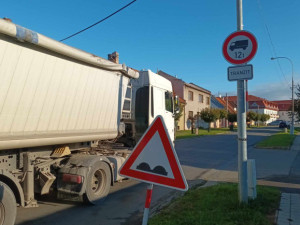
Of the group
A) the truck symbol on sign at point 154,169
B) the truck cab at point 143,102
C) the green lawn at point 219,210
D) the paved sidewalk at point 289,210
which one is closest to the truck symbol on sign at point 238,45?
the green lawn at point 219,210

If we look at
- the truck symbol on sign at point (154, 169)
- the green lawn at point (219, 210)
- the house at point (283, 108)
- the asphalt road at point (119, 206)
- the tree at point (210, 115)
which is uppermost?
the house at point (283, 108)

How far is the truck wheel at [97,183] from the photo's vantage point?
5.83 metres

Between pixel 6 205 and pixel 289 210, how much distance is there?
4574 millimetres

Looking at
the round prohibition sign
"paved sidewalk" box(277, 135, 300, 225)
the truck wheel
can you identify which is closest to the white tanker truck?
the truck wheel

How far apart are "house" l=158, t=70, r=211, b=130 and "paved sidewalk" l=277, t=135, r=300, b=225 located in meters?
32.5

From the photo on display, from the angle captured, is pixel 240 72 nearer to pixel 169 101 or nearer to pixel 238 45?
pixel 238 45

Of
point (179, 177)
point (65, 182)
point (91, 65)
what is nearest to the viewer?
point (179, 177)

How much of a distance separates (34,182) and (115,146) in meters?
2.96

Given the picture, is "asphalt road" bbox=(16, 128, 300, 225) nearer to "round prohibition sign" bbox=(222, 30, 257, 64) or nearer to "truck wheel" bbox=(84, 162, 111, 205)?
"truck wheel" bbox=(84, 162, 111, 205)

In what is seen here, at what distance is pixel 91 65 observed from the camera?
6.01 m

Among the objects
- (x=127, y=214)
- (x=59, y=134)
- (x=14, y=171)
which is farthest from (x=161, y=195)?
(x=14, y=171)

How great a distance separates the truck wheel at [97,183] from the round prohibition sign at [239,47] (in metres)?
3.39

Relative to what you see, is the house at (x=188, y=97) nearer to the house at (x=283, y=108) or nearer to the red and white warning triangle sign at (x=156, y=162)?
the red and white warning triangle sign at (x=156, y=162)

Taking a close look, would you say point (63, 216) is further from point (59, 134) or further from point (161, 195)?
point (161, 195)
